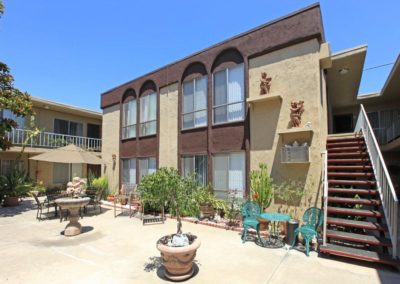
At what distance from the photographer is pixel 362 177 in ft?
24.4

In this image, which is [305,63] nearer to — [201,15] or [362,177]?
[362,177]

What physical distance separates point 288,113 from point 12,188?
15218mm

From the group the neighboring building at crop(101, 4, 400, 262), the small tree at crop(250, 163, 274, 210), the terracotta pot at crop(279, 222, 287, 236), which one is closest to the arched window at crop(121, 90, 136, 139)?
the neighboring building at crop(101, 4, 400, 262)

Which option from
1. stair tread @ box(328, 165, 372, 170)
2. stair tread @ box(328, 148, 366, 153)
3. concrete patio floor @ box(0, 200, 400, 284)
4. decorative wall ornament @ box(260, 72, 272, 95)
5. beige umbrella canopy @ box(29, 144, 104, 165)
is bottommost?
concrete patio floor @ box(0, 200, 400, 284)

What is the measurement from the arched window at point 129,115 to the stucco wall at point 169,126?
8.97 ft

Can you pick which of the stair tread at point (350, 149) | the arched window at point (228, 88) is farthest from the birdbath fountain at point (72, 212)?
the stair tread at point (350, 149)

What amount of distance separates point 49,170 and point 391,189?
69.4 ft

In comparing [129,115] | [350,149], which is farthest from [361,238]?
[129,115]

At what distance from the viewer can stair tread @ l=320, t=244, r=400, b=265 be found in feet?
17.0

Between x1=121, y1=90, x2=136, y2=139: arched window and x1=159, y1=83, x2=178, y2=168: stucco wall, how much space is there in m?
2.73

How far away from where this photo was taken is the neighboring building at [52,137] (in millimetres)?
17109

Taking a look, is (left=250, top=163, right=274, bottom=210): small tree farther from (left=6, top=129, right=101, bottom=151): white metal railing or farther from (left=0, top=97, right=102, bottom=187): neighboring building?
(left=0, top=97, right=102, bottom=187): neighboring building

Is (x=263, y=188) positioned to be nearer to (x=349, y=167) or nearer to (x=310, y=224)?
(x=310, y=224)

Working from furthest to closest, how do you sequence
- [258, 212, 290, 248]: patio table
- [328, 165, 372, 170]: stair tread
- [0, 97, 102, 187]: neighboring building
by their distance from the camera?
[0, 97, 102, 187]: neighboring building < [328, 165, 372, 170]: stair tread < [258, 212, 290, 248]: patio table
